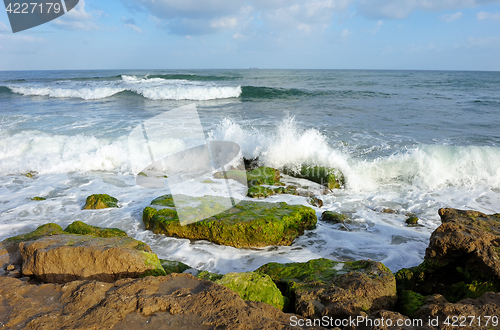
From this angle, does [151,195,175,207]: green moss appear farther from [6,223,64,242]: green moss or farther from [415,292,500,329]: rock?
[415,292,500,329]: rock

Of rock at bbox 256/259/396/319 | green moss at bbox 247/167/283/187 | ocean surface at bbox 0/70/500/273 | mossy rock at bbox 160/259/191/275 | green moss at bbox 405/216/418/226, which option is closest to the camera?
rock at bbox 256/259/396/319

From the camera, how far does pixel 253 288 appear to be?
8.17 ft

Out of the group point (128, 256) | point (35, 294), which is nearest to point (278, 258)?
point (128, 256)

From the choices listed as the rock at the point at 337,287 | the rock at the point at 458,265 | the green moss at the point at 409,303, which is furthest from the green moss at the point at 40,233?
the rock at the point at 458,265

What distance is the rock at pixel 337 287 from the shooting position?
229cm

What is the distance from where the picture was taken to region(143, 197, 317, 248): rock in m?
3.96

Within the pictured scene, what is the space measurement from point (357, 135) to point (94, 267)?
958 cm

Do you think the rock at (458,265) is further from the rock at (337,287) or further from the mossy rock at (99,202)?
the mossy rock at (99,202)

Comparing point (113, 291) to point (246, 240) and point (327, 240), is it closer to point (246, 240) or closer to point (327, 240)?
point (246, 240)

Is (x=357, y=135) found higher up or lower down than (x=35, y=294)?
lower down

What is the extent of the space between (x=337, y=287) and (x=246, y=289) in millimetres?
782

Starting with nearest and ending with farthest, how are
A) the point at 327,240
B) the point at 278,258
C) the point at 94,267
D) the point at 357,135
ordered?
the point at 94,267
the point at 278,258
the point at 327,240
the point at 357,135

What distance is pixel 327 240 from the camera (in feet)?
14.0

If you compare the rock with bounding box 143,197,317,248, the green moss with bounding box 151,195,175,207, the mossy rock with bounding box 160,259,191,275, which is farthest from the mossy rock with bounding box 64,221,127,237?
the mossy rock with bounding box 160,259,191,275
